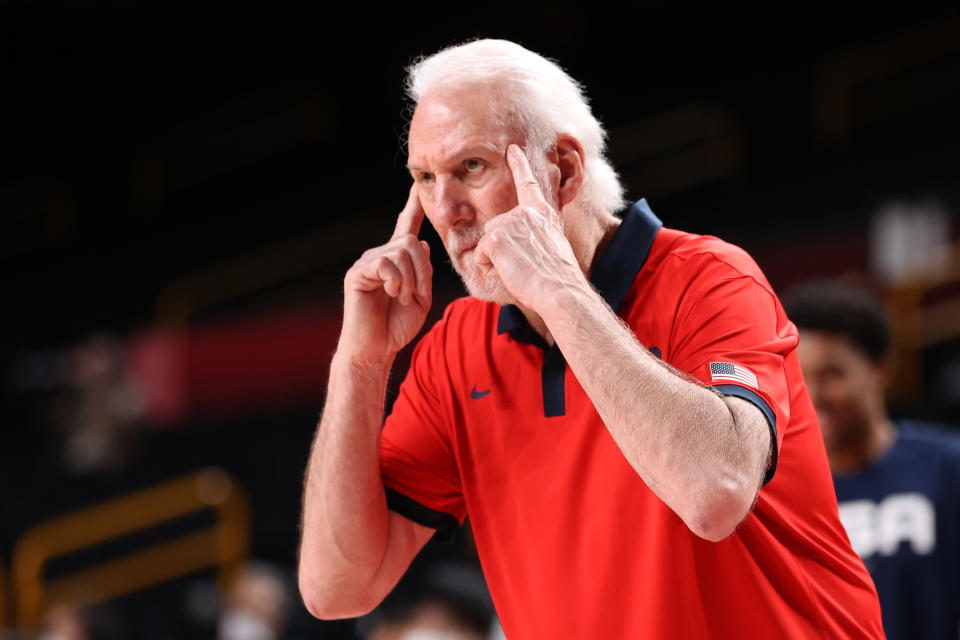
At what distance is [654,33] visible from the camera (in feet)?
37.8

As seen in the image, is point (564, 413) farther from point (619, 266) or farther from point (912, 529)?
point (912, 529)

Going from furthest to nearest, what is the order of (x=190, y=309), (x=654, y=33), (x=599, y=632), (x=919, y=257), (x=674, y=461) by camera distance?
(x=654, y=33) < (x=190, y=309) < (x=919, y=257) < (x=599, y=632) < (x=674, y=461)

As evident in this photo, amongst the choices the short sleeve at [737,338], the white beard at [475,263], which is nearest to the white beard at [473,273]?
the white beard at [475,263]

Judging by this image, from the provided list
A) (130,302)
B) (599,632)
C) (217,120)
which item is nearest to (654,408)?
(599,632)

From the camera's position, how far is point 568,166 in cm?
215

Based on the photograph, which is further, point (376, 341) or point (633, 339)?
point (376, 341)

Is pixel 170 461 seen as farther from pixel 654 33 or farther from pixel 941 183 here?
pixel 654 33

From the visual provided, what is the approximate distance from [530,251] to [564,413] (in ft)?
1.13

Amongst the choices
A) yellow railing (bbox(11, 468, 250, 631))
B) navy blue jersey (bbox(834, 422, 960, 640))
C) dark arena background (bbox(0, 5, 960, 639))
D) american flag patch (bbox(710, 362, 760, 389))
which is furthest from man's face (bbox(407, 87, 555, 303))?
yellow railing (bbox(11, 468, 250, 631))

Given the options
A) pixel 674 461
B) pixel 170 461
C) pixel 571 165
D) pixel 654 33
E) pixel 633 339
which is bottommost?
pixel 170 461

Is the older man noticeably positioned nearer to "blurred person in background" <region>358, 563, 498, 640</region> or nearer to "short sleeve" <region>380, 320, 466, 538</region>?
"short sleeve" <region>380, 320, 466, 538</region>

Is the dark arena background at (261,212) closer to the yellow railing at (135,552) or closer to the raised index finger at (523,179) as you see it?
the yellow railing at (135,552)

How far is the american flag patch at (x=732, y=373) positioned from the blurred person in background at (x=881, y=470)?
1.52m

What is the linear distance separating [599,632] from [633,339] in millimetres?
537
